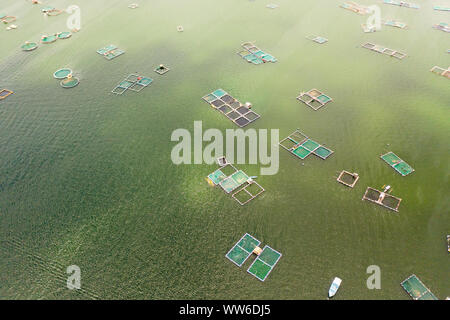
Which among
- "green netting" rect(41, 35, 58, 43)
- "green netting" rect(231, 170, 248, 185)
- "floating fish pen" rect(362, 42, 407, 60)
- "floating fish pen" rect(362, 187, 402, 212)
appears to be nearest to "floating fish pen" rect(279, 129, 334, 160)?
Answer: "floating fish pen" rect(362, 187, 402, 212)


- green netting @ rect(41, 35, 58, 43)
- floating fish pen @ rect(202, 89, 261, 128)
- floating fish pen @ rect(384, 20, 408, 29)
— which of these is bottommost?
floating fish pen @ rect(202, 89, 261, 128)

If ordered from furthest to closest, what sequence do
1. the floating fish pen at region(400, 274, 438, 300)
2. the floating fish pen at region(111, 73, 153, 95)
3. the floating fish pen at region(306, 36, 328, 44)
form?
1. the floating fish pen at region(306, 36, 328, 44)
2. the floating fish pen at region(111, 73, 153, 95)
3. the floating fish pen at region(400, 274, 438, 300)

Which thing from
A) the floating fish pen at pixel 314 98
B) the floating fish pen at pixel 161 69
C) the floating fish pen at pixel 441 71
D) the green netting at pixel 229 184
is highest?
the floating fish pen at pixel 441 71

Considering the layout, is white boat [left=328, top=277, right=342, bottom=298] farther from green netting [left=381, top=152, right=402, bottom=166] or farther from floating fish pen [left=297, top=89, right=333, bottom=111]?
floating fish pen [left=297, top=89, right=333, bottom=111]

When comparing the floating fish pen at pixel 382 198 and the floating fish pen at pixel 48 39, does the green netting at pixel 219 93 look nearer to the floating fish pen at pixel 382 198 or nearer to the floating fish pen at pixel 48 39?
the floating fish pen at pixel 382 198

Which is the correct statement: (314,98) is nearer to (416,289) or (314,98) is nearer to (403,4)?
(416,289)

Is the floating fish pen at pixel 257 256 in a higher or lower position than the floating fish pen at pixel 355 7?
lower

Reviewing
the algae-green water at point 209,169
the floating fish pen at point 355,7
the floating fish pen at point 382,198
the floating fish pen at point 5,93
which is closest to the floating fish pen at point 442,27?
the algae-green water at point 209,169
